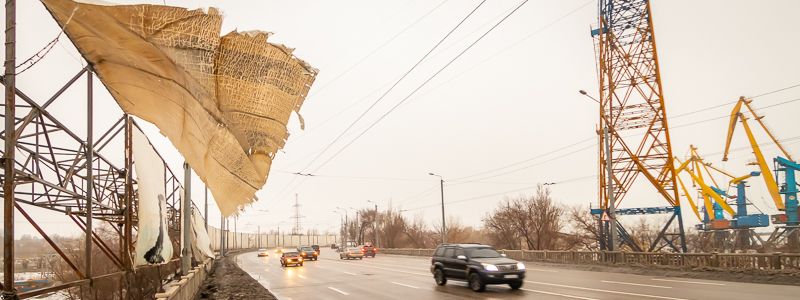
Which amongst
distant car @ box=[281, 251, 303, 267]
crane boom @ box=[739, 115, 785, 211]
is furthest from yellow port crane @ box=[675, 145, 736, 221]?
distant car @ box=[281, 251, 303, 267]

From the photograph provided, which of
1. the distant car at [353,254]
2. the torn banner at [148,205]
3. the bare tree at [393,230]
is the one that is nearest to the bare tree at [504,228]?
the distant car at [353,254]

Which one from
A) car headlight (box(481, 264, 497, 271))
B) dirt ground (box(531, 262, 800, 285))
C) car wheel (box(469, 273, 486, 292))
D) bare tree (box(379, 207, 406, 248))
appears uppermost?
car headlight (box(481, 264, 497, 271))

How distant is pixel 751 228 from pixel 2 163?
225 feet

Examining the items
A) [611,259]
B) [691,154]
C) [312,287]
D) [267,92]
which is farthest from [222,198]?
[691,154]

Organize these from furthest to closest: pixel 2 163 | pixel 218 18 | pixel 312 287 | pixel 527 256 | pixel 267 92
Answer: pixel 527 256 → pixel 312 287 → pixel 2 163 → pixel 267 92 → pixel 218 18

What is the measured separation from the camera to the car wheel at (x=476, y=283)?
17.1 metres

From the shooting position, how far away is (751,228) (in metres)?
59.1

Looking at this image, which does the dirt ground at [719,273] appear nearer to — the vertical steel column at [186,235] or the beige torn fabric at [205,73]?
the vertical steel column at [186,235]

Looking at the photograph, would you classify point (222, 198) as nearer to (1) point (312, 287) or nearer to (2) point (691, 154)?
(1) point (312, 287)

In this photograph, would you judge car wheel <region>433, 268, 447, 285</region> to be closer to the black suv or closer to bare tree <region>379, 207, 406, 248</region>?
the black suv

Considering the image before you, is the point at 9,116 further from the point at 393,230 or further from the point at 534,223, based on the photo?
the point at 393,230

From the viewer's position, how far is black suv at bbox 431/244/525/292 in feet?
56.0

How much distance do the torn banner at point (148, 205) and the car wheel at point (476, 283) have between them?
935cm

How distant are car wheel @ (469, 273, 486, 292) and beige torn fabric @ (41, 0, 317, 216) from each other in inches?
501
